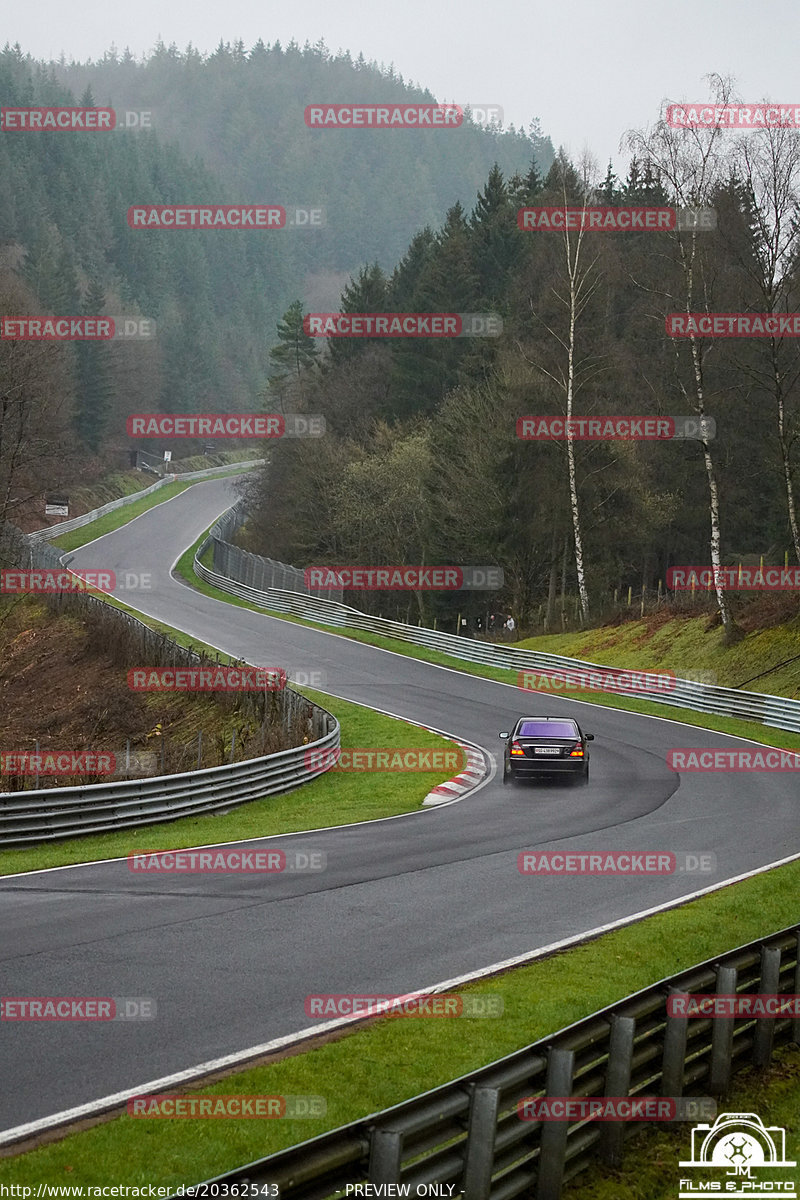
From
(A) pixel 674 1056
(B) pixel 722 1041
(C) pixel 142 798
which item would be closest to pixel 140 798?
(C) pixel 142 798

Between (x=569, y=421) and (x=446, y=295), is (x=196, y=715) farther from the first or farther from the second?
(x=446, y=295)

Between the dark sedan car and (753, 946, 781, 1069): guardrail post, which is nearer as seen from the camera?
(753, 946, 781, 1069): guardrail post

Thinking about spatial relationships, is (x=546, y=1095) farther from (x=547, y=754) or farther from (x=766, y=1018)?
(x=547, y=754)

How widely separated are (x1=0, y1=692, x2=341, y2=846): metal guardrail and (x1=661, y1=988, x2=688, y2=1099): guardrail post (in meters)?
11.8

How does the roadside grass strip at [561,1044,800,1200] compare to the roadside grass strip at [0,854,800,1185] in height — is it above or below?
below

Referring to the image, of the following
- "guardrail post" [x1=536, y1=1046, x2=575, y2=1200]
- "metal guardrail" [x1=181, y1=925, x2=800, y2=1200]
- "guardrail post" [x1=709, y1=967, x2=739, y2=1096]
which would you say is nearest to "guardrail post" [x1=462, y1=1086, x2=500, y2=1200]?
"metal guardrail" [x1=181, y1=925, x2=800, y2=1200]

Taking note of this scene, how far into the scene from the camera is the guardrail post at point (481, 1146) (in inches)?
246

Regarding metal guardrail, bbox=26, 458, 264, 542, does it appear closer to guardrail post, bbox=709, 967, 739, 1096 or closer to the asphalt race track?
the asphalt race track

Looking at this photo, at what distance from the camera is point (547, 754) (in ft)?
77.5

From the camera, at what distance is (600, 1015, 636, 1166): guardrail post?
24.8 ft

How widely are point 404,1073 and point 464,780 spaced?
53.2 feet

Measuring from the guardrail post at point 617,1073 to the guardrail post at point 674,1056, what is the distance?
0.72 meters

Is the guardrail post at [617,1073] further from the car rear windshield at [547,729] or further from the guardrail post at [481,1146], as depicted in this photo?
the car rear windshield at [547,729]

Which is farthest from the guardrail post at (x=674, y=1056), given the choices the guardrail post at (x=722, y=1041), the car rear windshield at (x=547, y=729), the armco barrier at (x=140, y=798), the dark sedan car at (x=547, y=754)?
the car rear windshield at (x=547, y=729)
